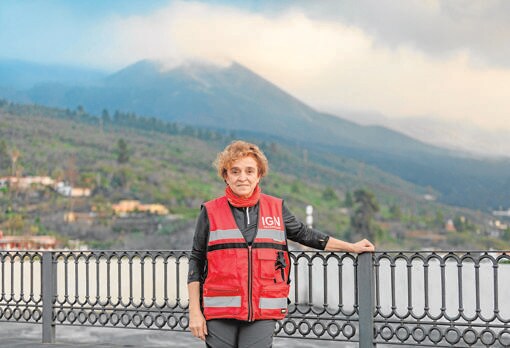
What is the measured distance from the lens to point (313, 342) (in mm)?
9453

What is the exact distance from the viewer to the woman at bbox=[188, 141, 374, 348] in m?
3.32

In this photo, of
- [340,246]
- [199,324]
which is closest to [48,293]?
[340,246]

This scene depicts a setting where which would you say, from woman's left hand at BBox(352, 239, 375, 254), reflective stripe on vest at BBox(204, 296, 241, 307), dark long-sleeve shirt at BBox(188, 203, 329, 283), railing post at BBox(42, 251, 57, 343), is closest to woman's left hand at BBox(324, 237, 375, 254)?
woman's left hand at BBox(352, 239, 375, 254)

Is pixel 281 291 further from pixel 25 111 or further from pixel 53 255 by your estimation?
pixel 25 111

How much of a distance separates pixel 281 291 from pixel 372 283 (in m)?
2.72

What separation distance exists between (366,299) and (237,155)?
2.94m

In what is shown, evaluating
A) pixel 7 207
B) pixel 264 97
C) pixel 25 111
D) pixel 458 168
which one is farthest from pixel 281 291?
pixel 264 97

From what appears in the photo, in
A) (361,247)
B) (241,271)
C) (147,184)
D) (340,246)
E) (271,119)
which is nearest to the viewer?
(241,271)

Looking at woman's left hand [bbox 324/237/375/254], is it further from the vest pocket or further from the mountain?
the mountain

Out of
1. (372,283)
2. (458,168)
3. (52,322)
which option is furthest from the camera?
(458,168)

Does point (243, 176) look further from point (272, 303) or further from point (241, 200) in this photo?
point (272, 303)

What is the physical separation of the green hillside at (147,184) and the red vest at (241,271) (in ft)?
225

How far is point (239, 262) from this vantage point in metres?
3.32

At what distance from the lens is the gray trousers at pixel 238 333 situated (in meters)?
3.31
